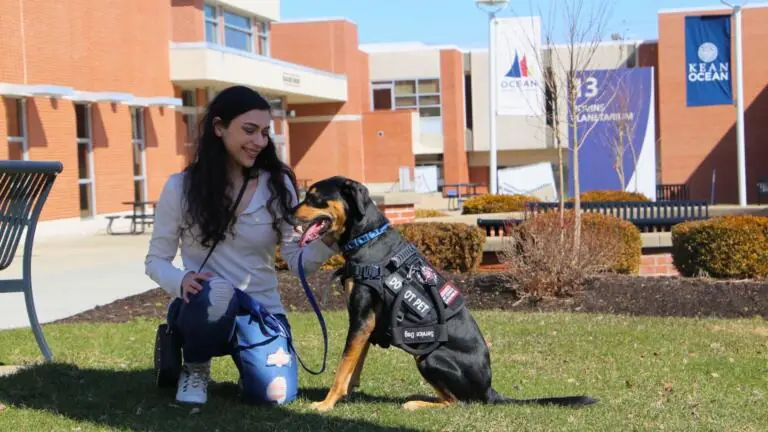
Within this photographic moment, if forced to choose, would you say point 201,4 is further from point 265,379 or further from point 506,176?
point 265,379

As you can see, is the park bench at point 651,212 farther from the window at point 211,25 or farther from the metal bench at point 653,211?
the window at point 211,25

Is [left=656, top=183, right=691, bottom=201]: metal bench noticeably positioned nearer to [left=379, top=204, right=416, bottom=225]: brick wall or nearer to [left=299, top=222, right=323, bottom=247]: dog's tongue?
[left=379, top=204, right=416, bottom=225]: brick wall

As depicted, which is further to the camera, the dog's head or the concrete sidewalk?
the concrete sidewalk

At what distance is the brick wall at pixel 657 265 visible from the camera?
13.0m

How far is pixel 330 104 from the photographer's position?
45156mm

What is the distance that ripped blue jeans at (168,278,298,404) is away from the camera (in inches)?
202

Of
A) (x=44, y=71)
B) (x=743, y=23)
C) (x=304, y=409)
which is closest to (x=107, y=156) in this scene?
(x=44, y=71)

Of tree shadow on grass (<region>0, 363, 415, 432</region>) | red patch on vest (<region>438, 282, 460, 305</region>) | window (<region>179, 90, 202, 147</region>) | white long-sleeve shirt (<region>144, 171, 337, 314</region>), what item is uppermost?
window (<region>179, 90, 202, 147</region>)

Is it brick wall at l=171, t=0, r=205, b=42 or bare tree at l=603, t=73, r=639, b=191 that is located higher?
brick wall at l=171, t=0, r=205, b=42

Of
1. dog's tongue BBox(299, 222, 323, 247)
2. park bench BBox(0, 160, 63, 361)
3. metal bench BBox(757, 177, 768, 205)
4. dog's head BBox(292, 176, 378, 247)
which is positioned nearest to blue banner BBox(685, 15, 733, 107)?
metal bench BBox(757, 177, 768, 205)

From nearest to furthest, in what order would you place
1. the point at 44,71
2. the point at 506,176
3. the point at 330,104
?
the point at 44,71, the point at 506,176, the point at 330,104

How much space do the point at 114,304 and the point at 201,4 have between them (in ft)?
76.9

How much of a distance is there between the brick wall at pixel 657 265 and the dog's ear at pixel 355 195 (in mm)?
8507

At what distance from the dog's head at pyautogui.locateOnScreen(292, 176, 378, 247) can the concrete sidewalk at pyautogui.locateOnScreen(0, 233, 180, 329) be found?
5182 millimetres
